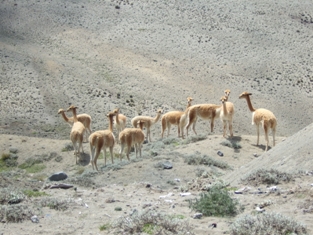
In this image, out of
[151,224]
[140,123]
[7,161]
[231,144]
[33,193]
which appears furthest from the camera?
[140,123]

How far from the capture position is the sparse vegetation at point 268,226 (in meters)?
9.14

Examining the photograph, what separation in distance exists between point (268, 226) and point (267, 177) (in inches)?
135

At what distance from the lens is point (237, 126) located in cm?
3969

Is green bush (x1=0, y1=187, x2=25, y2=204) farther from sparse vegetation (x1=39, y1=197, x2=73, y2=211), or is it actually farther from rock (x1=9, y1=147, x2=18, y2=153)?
rock (x1=9, y1=147, x2=18, y2=153)

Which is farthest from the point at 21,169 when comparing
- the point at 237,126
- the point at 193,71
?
the point at 193,71

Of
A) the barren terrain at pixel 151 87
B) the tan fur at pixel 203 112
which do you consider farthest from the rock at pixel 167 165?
the tan fur at pixel 203 112

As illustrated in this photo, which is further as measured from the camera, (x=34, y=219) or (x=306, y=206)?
(x=34, y=219)

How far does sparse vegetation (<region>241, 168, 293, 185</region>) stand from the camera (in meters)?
12.5

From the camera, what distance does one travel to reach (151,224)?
31.9 feet

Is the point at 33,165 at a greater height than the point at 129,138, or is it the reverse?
the point at 129,138

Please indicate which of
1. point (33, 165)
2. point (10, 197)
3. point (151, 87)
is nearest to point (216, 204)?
point (10, 197)

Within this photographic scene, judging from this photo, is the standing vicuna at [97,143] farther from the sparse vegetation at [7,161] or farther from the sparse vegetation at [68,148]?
the sparse vegetation at [7,161]

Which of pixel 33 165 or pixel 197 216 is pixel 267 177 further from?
pixel 33 165

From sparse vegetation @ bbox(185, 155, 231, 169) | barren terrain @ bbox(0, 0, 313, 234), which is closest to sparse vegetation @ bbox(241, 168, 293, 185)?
barren terrain @ bbox(0, 0, 313, 234)
